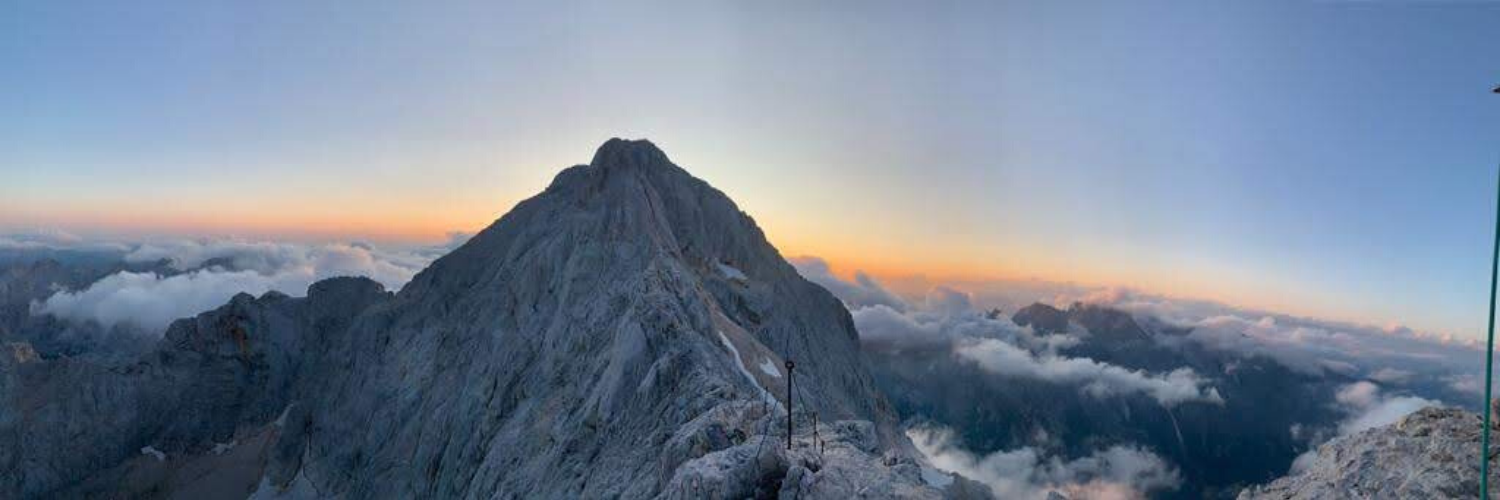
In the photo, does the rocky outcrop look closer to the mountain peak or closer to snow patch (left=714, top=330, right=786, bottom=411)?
snow patch (left=714, top=330, right=786, bottom=411)

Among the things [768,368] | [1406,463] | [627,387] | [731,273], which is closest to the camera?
[1406,463]

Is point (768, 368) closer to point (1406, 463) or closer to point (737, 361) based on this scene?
point (737, 361)

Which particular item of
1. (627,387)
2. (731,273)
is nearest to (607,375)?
(627,387)

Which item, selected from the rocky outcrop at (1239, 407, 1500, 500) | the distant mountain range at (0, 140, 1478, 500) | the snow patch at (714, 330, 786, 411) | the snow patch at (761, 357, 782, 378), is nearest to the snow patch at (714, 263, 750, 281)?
the distant mountain range at (0, 140, 1478, 500)

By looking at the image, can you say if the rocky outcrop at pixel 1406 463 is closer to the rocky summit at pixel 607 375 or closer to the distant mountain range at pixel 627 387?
the distant mountain range at pixel 627 387

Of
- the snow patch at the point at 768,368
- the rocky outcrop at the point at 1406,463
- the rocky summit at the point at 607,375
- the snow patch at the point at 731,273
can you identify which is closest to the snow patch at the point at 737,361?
the rocky summit at the point at 607,375

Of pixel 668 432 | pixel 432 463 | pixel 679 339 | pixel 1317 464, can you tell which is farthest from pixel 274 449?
pixel 1317 464
